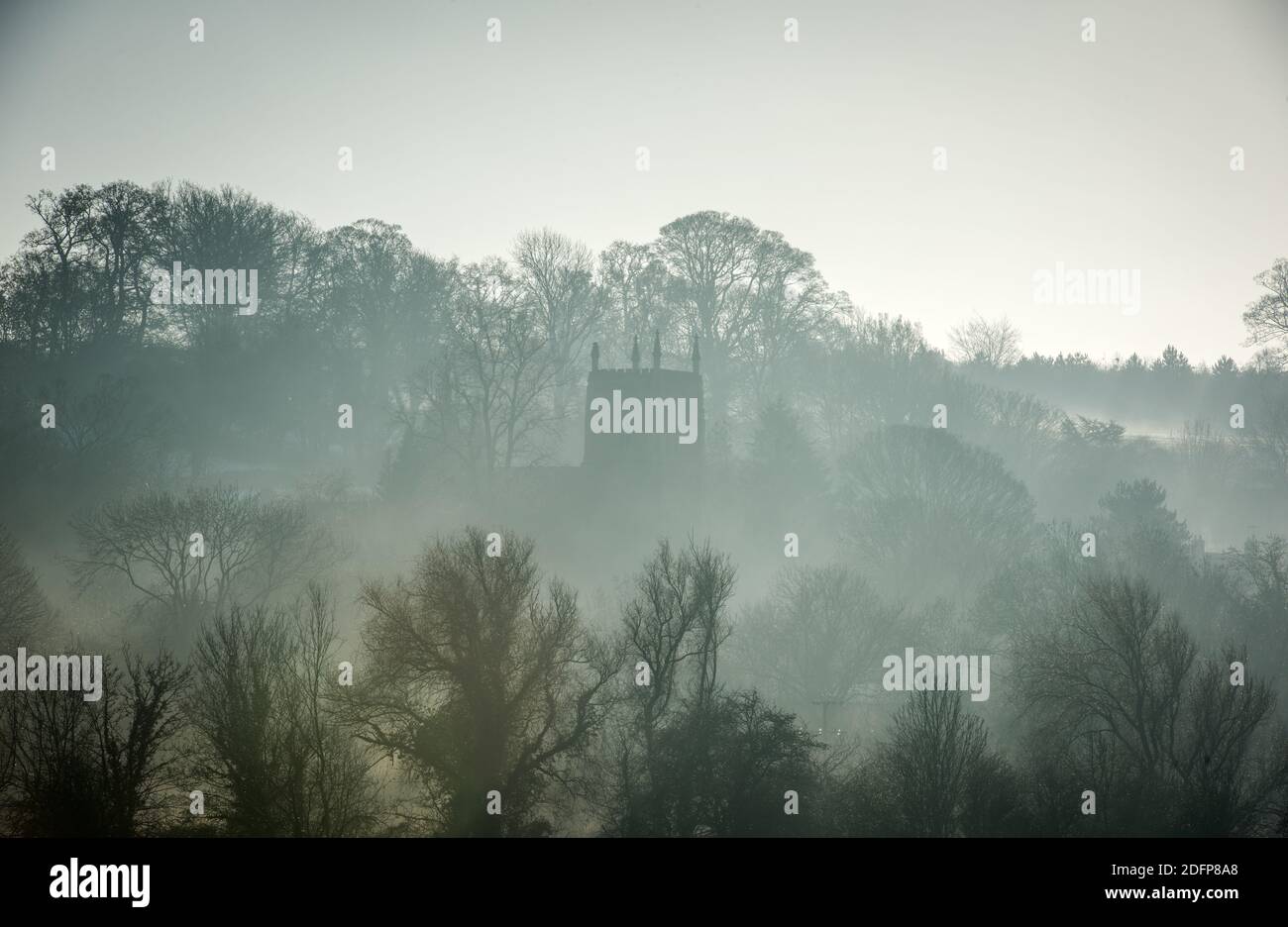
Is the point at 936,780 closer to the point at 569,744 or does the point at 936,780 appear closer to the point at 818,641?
the point at 569,744

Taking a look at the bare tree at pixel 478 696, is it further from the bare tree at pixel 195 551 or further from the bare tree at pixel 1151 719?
the bare tree at pixel 1151 719

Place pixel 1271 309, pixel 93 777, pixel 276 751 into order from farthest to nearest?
pixel 1271 309, pixel 93 777, pixel 276 751

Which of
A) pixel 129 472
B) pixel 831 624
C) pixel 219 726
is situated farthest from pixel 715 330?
pixel 219 726

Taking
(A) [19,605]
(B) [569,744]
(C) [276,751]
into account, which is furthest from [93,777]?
(A) [19,605]

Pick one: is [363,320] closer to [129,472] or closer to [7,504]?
[129,472]

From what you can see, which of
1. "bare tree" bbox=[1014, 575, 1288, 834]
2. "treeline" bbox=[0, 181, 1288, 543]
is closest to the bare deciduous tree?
"treeline" bbox=[0, 181, 1288, 543]

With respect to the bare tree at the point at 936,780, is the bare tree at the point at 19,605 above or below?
above

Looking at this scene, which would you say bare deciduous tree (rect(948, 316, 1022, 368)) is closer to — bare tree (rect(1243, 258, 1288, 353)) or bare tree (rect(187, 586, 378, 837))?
bare tree (rect(1243, 258, 1288, 353))

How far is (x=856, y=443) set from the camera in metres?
66.6

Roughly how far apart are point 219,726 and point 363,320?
133 feet

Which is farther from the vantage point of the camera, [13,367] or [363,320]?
[363,320]

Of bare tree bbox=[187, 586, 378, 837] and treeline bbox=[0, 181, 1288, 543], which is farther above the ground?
treeline bbox=[0, 181, 1288, 543]

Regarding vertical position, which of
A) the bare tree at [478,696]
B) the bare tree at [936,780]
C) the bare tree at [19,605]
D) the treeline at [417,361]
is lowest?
the bare tree at [936,780]

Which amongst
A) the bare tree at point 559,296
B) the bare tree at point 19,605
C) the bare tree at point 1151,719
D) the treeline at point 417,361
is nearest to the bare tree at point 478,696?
the bare tree at point 1151,719
